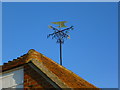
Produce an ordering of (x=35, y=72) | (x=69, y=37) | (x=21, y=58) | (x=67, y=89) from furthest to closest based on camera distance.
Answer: (x=69, y=37), (x=21, y=58), (x=35, y=72), (x=67, y=89)

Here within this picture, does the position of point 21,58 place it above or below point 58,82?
above

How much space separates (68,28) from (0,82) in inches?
298

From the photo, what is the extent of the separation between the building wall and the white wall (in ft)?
0.62

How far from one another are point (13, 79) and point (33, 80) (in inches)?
29.6

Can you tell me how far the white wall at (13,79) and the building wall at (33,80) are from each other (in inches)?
7.5

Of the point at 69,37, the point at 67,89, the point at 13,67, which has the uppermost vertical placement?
the point at 69,37

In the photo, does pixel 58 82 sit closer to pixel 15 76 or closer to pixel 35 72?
pixel 35 72

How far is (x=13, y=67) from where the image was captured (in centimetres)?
942

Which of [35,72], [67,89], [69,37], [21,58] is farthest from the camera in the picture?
[69,37]

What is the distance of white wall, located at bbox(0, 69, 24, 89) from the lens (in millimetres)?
8898

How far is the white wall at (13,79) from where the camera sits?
8.90m

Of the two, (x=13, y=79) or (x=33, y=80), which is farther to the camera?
(x=13, y=79)

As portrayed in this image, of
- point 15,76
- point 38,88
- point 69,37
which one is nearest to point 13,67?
point 15,76

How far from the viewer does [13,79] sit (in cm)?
903
